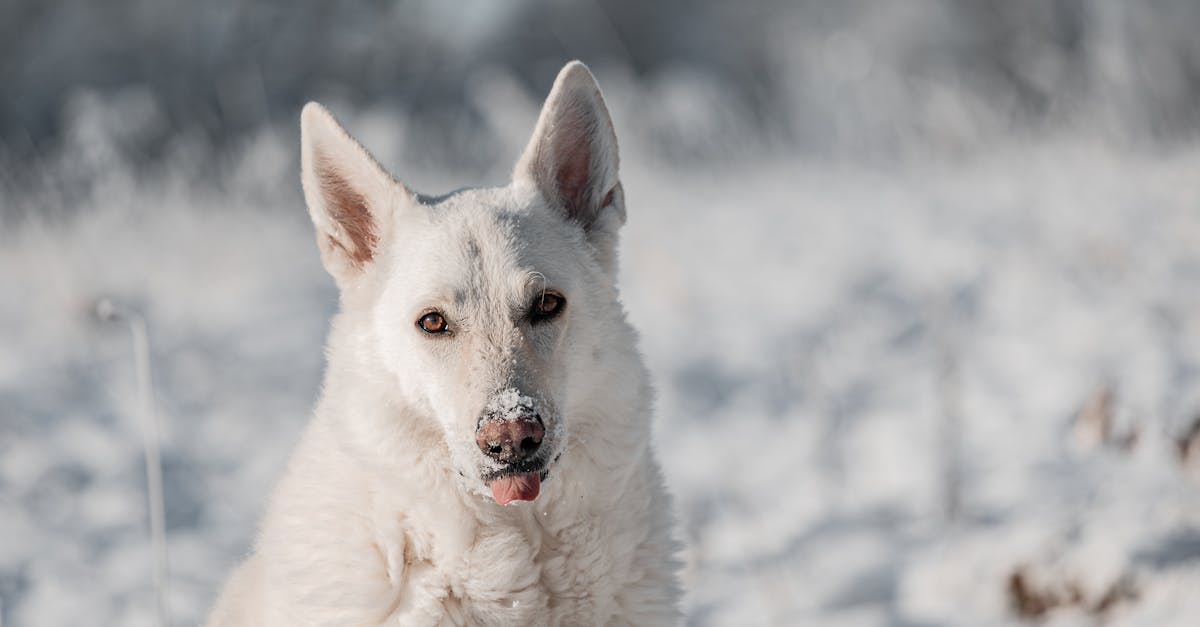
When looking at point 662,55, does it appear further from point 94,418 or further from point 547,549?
point 547,549

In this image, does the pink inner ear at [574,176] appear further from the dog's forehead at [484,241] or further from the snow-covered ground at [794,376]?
the snow-covered ground at [794,376]

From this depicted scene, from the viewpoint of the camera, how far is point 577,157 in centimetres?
311

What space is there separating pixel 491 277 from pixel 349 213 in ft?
1.85

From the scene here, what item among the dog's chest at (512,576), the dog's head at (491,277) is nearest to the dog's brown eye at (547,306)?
the dog's head at (491,277)

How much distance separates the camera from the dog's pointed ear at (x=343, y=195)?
2.79 m

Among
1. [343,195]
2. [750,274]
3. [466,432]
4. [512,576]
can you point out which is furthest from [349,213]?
[750,274]

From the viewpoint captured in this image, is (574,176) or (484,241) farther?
(574,176)

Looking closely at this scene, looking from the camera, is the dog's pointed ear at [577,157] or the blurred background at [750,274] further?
the blurred background at [750,274]

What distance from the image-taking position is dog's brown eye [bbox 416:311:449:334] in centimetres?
267

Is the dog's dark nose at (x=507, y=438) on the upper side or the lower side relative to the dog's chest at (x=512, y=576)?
upper

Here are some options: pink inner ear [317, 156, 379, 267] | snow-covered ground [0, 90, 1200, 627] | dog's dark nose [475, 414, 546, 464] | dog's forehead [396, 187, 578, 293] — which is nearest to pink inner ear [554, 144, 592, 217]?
dog's forehead [396, 187, 578, 293]

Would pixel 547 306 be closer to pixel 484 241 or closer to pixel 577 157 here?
pixel 484 241

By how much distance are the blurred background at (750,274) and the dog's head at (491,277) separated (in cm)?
302

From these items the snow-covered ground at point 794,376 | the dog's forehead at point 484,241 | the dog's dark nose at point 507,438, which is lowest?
the dog's dark nose at point 507,438
